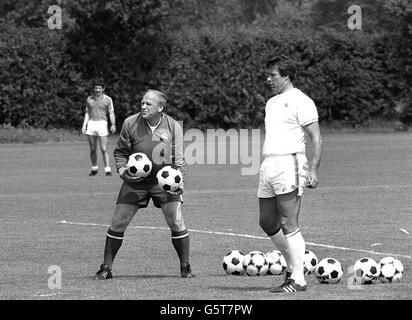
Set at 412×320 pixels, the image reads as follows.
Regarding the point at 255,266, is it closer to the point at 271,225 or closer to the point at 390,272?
the point at 271,225

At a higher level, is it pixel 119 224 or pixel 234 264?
pixel 119 224

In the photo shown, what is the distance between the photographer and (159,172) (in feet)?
38.8

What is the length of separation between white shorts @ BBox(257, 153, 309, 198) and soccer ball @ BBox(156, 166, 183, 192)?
149 centimetres

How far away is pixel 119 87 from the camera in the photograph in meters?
46.2

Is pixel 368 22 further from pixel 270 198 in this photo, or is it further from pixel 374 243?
pixel 270 198

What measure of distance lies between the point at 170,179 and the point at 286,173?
1.73 metres

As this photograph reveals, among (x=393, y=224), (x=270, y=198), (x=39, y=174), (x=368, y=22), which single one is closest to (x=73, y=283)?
(x=270, y=198)

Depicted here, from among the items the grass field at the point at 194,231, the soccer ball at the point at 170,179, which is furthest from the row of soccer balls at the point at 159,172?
the grass field at the point at 194,231

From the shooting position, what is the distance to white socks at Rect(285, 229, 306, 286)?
10.4 metres

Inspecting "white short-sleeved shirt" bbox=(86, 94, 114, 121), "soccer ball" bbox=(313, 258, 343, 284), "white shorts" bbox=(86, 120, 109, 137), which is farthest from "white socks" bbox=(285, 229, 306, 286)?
"white short-sleeved shirt" bbox=(86, 94, 114, 121)

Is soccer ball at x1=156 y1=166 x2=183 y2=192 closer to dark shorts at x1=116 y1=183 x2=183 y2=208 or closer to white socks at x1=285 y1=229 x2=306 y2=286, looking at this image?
dark shorts at x1=116 y1=183 x2=183 y2=208
